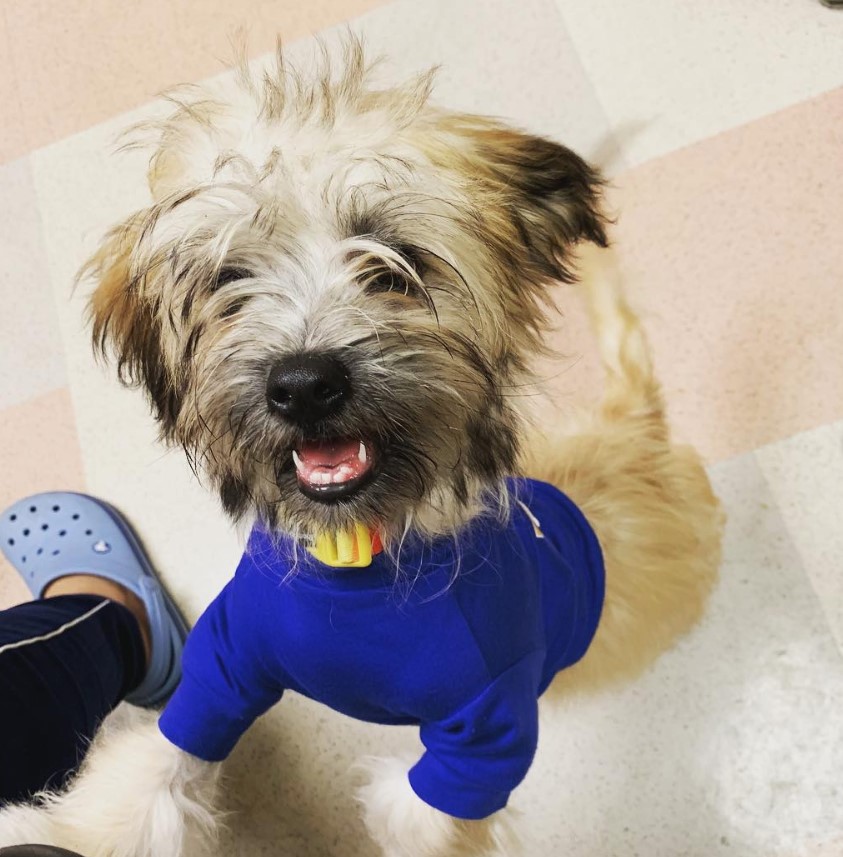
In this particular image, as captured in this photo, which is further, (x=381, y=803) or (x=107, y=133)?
(x=107, y=133)

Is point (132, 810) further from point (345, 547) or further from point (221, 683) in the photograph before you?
point (345, 547)

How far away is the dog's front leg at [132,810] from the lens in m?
1.27

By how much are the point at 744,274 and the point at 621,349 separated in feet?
1.96

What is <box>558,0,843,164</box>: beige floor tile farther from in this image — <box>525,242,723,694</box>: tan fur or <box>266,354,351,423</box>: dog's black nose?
<box>266,354,351,423</box>: dog's black nose

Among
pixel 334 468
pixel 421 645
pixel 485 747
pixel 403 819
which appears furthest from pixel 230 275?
pixel 403 819

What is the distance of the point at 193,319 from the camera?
1.02 meters

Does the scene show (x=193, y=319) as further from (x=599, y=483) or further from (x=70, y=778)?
(x=70, y=778)

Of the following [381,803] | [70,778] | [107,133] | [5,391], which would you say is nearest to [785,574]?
[381,803]

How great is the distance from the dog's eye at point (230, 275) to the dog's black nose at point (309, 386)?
15 centimetres

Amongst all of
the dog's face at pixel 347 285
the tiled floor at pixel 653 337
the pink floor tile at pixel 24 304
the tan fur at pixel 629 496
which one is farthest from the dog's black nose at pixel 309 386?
the pink floor tile at pixel 24 304

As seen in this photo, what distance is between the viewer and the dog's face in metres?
0.93

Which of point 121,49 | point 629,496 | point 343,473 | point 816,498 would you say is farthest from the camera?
point 121,49

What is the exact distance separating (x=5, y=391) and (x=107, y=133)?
2.32ft

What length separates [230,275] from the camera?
100 cm
